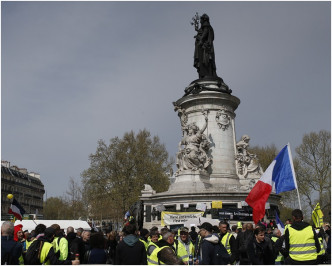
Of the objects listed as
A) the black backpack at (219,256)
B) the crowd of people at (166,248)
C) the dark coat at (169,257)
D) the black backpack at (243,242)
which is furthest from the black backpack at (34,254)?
the black backpack at (243,242)

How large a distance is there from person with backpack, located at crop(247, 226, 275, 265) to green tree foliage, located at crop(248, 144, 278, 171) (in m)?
39.6

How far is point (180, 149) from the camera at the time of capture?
2356 cm

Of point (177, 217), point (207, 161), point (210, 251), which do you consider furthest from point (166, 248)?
point (207, 161)

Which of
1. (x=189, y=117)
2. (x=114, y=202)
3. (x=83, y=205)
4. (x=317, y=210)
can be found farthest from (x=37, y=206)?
(x=317, y=210)

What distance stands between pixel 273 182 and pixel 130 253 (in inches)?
215

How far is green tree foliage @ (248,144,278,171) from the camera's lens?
1844 inches

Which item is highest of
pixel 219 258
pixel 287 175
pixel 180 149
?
pixel 180 149

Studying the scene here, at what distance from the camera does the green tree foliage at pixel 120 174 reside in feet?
148

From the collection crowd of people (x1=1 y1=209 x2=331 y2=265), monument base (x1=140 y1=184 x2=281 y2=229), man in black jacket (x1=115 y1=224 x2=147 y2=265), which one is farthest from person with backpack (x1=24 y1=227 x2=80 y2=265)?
monument base (x1=140 y1=184 x2=281 y2=229)

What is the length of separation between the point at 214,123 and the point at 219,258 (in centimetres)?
1760

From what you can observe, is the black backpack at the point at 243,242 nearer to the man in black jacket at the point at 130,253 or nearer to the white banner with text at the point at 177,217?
the man in black jacket at the point at 130,253

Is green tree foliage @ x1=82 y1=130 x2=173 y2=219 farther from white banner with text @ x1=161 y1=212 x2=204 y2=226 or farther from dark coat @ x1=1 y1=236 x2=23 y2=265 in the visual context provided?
dark coat @ x1=1 y1=236 x2=23 y2=265

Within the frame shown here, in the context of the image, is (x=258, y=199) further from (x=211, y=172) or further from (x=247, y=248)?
(x=211, y=172)

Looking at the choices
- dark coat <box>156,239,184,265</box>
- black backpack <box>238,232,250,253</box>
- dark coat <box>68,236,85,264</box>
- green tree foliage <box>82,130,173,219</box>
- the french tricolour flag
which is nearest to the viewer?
dark coat <box>156,239,184,265</box>
